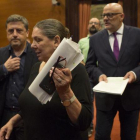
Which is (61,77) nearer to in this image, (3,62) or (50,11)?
(3,62)

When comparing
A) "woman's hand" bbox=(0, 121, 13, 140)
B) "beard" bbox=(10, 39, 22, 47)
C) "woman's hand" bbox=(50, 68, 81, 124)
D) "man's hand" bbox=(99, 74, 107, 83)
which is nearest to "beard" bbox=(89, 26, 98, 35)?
"man's hand" bbox=(99, 74, 107, 83)

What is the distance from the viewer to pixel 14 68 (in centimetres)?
189

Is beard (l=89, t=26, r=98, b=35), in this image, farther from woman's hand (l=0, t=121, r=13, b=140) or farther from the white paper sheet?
the white paper sheet

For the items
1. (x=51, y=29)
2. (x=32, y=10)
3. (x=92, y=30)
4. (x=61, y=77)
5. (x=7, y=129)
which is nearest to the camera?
(x=61, y=77)

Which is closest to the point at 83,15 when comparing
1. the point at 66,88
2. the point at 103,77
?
the point at 103,77

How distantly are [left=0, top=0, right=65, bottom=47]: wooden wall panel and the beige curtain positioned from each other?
0.56 m

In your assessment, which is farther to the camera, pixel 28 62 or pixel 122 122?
pixel 122 122

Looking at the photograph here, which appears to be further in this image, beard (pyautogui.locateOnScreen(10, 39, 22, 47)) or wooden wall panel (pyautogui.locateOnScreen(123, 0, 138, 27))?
wooden wall panel (pyautogui.locateOnScreen(123, 0, 138, 27))

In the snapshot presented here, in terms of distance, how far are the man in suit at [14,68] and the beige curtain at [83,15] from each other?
453 centimetres

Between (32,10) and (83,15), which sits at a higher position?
(32,10)

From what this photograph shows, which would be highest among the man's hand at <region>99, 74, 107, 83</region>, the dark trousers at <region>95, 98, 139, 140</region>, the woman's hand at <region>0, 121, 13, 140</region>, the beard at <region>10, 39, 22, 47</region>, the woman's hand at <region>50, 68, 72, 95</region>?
the woman's hand at <region>50, 68, 72, 95</region>

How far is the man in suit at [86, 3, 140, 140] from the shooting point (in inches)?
90.2

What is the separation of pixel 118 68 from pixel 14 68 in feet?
3.63

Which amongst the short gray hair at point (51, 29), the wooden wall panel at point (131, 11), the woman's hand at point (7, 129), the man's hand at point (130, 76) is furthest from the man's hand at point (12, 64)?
the wooden wall panel at point (131, 11)
